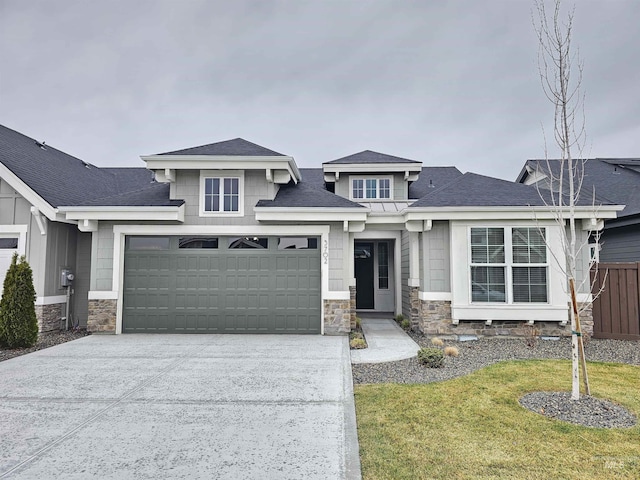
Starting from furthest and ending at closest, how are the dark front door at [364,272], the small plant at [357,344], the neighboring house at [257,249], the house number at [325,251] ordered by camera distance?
1. the dark front door at [364,272]
2. the house number at [325,251]
3. the neighboring house at [257,249]
4. the small plant at [357,344]

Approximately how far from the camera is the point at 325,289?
938 centimetres

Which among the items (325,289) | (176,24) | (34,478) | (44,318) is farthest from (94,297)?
(176,24)

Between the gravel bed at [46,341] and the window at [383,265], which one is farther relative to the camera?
the window at [383,265]

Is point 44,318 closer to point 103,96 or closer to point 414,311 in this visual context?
point 414,311

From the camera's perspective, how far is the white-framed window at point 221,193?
31.9 ft

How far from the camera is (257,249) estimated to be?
9.57 m

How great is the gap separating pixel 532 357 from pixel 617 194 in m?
8.61

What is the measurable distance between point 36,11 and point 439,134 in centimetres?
2189

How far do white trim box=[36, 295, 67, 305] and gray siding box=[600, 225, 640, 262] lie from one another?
1493cm

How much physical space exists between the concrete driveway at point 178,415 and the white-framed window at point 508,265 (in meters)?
3.66

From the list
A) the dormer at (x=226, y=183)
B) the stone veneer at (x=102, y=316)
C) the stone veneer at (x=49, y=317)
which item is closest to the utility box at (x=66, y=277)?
the stone veneer at (x=49, y=317)

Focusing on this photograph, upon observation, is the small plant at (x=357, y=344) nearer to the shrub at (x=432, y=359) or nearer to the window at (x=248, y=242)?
the shrub at (x=432, y=359)

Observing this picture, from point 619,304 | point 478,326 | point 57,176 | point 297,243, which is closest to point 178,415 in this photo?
point 297,243

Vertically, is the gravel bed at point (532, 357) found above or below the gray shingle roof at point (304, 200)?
below
